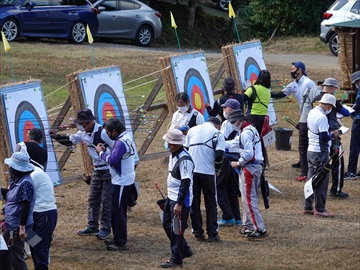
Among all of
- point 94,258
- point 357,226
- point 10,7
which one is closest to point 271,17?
point 10,7

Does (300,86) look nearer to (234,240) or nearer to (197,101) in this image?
(197,101)

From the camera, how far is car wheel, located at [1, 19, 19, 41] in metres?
21.7

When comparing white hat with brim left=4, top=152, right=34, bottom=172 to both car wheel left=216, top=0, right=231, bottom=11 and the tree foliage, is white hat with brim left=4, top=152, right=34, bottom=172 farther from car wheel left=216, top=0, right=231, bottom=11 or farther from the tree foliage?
car wheel left=216, top=0, right=231, bottom=11

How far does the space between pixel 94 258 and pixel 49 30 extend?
1443cm

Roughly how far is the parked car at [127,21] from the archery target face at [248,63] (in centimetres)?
1061

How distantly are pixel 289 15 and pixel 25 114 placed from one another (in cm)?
2182

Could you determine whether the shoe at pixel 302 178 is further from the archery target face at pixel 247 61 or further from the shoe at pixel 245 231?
the shoe at pixel 245 231

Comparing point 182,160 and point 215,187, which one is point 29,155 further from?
point 215,187

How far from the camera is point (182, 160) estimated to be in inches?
351

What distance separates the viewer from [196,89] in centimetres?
1323

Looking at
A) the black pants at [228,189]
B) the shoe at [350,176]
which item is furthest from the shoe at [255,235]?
the shoe at [350,176]

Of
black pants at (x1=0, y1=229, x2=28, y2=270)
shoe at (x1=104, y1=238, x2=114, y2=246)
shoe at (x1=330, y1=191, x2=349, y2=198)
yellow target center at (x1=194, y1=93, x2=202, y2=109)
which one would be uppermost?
yellow target center at (x1=194, y1=93, x2=202, y2=109)

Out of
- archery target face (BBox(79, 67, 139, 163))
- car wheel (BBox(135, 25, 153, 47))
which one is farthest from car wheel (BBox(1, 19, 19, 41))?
archery target face (BBox(79, 67, 139, 163))

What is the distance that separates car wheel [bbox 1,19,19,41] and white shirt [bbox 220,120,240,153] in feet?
40.4
